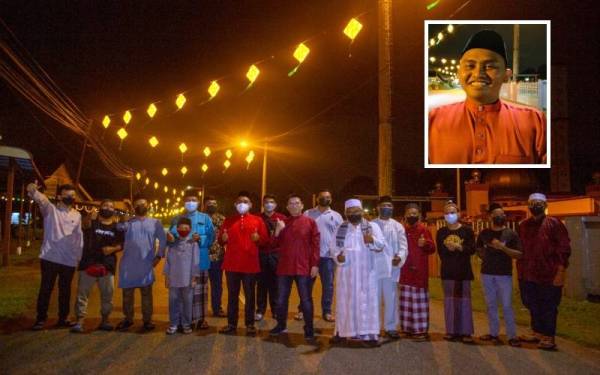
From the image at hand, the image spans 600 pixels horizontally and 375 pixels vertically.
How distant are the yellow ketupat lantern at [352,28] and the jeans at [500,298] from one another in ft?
19.4

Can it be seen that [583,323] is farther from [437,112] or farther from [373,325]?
[437,112]

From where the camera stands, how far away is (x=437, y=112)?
1147 cm

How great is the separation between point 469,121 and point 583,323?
16.3 ft

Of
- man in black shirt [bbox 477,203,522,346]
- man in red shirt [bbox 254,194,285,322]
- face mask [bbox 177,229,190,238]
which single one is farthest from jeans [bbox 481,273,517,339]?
face mask [bbox 177,229,190,238]

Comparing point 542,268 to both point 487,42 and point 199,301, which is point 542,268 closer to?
point 199,301

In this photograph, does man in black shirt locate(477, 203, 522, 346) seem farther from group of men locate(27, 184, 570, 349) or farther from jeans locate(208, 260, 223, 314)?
jeans locate(208, 260, 223, 314)

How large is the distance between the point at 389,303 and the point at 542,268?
1906mm

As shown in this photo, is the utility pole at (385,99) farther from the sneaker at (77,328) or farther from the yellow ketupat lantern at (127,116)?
the yellow ketupat lantern at (127,116)

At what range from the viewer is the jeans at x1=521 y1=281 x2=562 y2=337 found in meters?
6.20

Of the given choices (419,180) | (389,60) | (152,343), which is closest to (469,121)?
(389,60)

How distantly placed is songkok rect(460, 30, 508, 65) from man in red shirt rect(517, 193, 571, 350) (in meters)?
5.86

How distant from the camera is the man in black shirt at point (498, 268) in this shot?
21.3 feet

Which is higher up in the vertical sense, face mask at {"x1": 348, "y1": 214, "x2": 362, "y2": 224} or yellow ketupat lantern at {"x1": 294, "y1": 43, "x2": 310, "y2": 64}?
yellow ketupat lantern at {"x1": 294, "y1": 43, "x2": 310, "y2": 64}

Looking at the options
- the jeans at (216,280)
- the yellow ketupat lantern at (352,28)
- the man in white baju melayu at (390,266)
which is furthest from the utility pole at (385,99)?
the jeans at (216,280)
